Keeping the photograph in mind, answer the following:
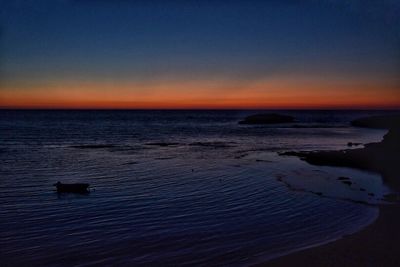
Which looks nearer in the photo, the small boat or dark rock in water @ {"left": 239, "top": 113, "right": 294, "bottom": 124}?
the small boat

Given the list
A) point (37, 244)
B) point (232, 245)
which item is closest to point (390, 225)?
point (232, 245)

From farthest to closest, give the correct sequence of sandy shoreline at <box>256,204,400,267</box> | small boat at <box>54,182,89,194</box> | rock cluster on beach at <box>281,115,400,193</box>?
rock cluster on beach at <box>281,115,400,193</box> → small boat at <box>54,182,89,194</box> → sandy shoreline at <box>256,204,400,267</box>

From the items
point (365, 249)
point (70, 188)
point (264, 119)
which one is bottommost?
point (264, 119)

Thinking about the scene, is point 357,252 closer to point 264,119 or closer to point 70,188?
point 70,188

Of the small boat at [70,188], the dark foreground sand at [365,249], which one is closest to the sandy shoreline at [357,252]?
the dark foreground sand at [365,249]

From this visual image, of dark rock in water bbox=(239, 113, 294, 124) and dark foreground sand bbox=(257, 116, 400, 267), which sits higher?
dark foreground sand bbox=(257, 116, 400, 267)

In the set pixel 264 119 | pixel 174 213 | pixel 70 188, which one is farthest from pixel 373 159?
pixel 264 119

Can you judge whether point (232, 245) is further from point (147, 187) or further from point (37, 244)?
point (147, 187)

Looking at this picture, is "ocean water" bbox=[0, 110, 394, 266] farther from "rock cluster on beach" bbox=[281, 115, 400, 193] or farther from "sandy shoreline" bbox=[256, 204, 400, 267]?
"rock cluster on beach" bbox=[281, 115, 400, 193]

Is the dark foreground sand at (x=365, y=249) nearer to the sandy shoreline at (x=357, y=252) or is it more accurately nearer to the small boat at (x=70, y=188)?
the sandy shoreline at (x=357, y=252)

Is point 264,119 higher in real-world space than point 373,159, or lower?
lower

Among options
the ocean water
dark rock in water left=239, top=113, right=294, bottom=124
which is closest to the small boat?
the ocean water

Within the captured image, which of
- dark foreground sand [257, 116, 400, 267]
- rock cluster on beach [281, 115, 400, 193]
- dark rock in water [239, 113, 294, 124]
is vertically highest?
dark foreground sand [257, 116, 400, 267]

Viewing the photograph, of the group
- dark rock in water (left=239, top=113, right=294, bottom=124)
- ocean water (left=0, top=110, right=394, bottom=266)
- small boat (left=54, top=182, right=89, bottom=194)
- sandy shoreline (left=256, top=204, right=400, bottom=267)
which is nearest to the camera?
sandy shoreline (left=256, top=204, right=400, bottom=267)
